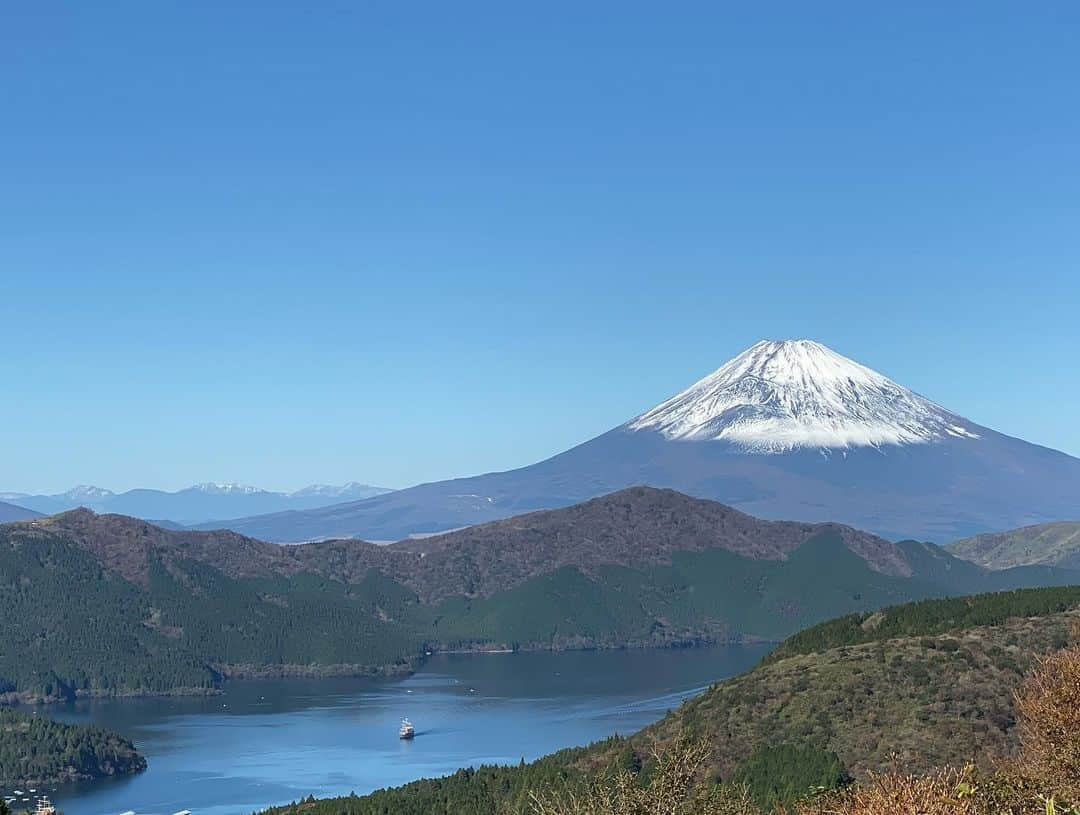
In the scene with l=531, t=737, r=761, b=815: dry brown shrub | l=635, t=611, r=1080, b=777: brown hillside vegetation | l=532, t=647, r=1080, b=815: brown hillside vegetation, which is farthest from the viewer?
l=635, t=611, r=1080, b=777: brown hillside vegetation

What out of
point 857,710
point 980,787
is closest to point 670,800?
point 980,787

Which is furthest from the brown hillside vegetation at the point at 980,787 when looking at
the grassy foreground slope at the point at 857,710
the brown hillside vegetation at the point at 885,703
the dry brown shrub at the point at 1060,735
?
the grassy foreground slope at the point at 857,710

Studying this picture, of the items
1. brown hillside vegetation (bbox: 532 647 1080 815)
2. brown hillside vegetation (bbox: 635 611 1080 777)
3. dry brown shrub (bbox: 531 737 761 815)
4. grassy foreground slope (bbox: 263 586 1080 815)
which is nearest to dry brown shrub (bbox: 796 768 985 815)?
brown hillside vegetation (bbox: 532 647 1080 815)

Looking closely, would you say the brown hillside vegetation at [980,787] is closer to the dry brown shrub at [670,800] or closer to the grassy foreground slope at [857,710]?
the dry brown shrub at [670,800]

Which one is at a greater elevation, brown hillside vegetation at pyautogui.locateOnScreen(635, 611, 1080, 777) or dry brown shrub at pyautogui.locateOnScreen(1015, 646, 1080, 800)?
dry brown shrub at pyautogui.locateOnScreen(1015, 646, 1080, 800)

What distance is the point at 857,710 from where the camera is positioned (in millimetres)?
129750

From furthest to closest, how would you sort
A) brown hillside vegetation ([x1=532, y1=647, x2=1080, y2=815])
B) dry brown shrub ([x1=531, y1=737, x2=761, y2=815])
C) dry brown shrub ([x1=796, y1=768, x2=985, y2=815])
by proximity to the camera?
dry brown shrub ([x1=531, y1=737, x2=761, y2=815]) < brown hillside vegetation ([x1=532, y1=647, x2=1080, y2=815]) < dry brown shrub ([x1=796, y1=768, x2=985, y2=815])

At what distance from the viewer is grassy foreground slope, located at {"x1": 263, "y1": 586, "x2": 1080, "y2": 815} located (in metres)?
122

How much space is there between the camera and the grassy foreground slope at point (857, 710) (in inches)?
4818

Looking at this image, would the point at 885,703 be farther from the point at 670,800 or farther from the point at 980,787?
the point at 980,787

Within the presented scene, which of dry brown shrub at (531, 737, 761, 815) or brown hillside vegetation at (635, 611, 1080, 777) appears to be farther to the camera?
brown hillside vegetation at (635, 611, 1080, 777)

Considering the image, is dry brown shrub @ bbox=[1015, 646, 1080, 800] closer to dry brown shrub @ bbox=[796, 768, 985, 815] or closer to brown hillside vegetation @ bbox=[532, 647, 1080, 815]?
brown hillside vegetation @ bbox=[532, 647, 1080, 815]

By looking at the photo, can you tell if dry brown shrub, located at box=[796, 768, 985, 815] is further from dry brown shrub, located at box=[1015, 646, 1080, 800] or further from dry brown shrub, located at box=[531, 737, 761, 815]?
dry brown shrub, located at box=[1015, 646, 1080, 800]

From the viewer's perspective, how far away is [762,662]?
519 feet
